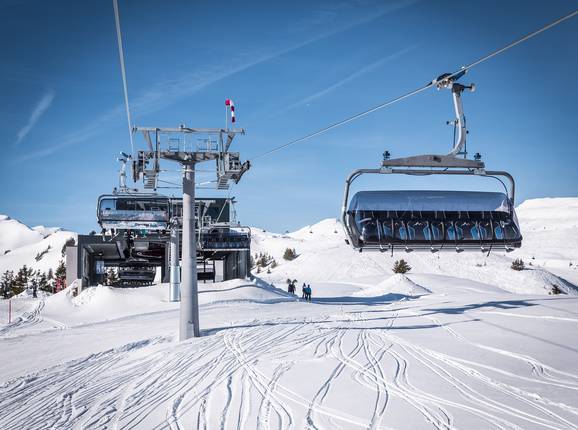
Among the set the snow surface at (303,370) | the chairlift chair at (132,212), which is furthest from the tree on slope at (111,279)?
the snow surface at (303,370)

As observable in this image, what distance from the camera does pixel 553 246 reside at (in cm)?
8400

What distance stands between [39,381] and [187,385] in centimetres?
357

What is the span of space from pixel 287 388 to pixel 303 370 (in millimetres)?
1573

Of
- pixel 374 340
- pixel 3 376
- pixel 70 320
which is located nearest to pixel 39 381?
pixel 3 376

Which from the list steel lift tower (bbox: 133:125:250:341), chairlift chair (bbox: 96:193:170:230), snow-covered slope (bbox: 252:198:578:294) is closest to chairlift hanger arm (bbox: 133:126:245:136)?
steel lift tower (bbox: 133:125:250:341)

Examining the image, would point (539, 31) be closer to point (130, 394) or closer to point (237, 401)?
point (237, 401)

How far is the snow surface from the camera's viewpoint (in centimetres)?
759

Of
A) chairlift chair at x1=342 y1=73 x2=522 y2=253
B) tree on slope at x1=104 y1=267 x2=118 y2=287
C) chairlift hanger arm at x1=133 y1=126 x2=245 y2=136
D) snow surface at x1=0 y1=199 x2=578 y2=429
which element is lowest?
tree on slope at x1=104 y1=267 x2=118 y2=287

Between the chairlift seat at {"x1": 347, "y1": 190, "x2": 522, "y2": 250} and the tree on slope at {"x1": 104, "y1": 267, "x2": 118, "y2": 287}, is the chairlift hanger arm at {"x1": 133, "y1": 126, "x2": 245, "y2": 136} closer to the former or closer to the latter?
the chairlift seat at {"x1": 347, "y1": 190, "x2": 522, "y2": 250}

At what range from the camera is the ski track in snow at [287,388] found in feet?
24.4

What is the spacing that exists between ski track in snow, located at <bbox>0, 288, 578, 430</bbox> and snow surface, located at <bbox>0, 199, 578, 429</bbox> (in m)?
0.03

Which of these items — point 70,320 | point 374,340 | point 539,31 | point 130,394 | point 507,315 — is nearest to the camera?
point 539,31

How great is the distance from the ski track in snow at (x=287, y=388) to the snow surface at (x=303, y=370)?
1.3 inches

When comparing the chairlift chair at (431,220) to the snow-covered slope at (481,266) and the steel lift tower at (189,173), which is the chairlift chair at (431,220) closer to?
the steel lift tower at (189,173)
